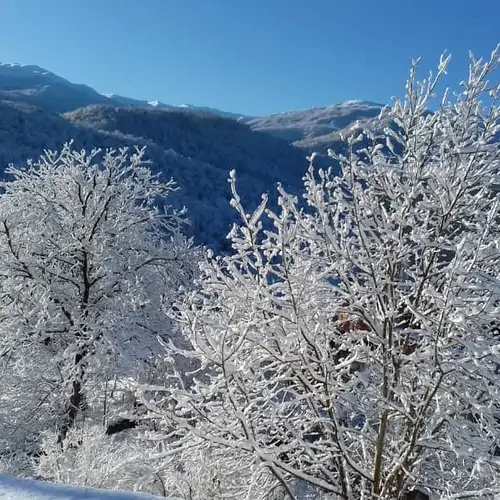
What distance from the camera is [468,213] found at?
4.79 metres

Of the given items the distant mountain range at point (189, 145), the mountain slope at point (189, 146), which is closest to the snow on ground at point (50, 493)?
the mountain slope at point (189, 146)

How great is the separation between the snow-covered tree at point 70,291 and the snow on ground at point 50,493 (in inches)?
267

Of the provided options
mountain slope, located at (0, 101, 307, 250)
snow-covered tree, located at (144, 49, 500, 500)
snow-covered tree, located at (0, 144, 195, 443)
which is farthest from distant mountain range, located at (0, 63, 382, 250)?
snow-covered tree, located at (144, 49, 500, 500)

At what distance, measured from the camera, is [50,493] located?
12.6 feet

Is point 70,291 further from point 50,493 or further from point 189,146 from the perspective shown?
point 189,146

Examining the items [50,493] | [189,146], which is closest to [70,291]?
[50,493]

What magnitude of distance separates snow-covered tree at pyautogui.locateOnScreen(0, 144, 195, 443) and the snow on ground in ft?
22.3

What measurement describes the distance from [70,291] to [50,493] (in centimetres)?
835

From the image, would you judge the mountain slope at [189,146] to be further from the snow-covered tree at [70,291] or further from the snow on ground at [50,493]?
the snow on ground at [50,493]

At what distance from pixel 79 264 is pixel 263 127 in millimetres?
189944

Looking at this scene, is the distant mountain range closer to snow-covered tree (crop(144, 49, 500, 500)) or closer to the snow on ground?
snow-covered tree (crop(144, 49, 500, 500))

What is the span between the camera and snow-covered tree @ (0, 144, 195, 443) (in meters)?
11.0

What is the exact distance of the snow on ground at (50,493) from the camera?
12.5ft

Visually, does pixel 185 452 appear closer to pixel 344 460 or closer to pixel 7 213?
pixel 344 460
